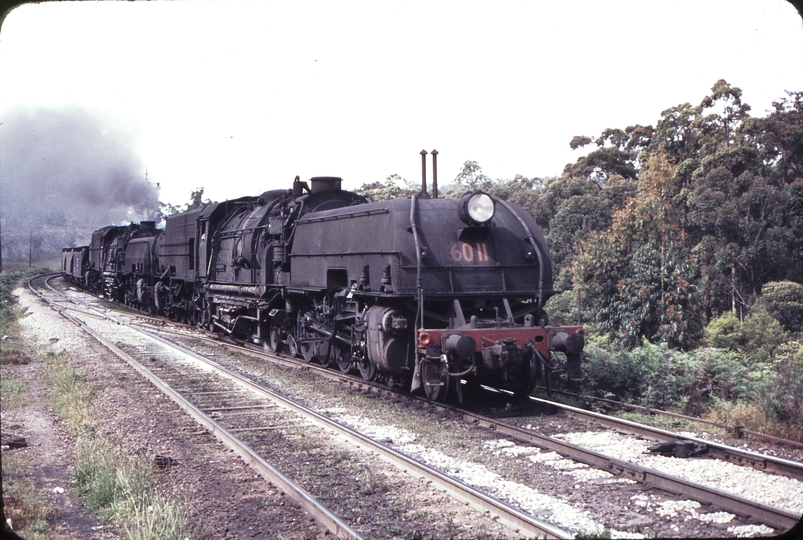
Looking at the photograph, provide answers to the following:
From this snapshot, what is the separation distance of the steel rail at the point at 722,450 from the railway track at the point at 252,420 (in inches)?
107

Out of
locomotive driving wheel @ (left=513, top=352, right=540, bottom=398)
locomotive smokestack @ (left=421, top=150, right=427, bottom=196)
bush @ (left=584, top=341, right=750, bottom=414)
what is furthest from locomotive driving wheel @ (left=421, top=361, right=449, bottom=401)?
locomotive smokestack @ (left=421, top=150, right=427, bottom=196)

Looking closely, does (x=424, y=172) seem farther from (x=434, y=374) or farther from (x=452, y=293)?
(x=434, y=374)

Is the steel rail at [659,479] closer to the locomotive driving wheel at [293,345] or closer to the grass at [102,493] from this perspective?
the grass at [102,493]

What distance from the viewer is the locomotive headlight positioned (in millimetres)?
9297

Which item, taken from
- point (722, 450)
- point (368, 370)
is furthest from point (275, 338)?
point (722, 450)

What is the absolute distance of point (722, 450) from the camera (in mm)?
6672

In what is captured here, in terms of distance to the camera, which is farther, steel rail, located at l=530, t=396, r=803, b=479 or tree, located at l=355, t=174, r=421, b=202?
tree, located at l=355, t=174, r=421, b=202

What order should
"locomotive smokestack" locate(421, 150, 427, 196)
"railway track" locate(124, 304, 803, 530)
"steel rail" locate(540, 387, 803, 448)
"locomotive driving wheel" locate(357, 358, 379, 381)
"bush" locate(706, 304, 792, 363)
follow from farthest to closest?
1. "bush" locate(706, 304, 792, 363)
2. "locomotive driving wheel" locate(357, 358, 379, 381)
3. "locomotive smokestack" locate(421, 150, 427, 196)
4. "steel rail" locate(540, 387, 803, 448)
5. "railway track" locate(124, 304, 803, 530)

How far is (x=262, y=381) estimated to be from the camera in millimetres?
11773

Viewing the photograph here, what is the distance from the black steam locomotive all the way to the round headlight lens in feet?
0.05

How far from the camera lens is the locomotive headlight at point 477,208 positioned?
9.30 metres

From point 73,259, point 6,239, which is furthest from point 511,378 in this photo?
point 6,239

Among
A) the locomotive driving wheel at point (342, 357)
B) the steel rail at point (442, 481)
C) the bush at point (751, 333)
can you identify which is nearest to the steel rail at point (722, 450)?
the steel rail at point (442, 481)

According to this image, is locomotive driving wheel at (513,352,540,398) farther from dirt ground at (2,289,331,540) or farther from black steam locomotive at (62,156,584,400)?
dirt ground at (2,289,331,540)
